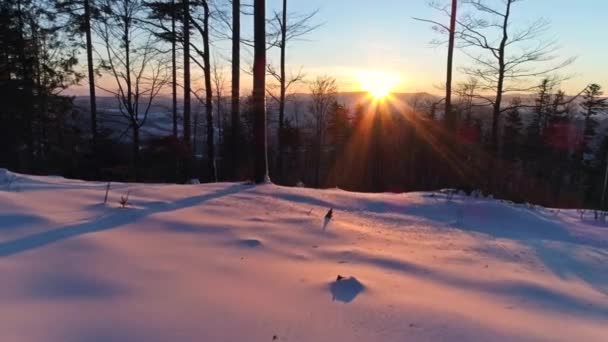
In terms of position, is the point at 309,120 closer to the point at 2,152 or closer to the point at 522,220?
the point at 2,152

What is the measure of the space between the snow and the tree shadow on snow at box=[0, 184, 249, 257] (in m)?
0.02

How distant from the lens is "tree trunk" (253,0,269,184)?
25.0ft

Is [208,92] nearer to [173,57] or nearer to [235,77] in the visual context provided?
[235,77]

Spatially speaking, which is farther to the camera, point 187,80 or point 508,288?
point 187,80

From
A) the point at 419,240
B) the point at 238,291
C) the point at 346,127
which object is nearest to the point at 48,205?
the point at 238,291

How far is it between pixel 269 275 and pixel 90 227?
5.84 feet

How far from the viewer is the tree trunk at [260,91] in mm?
7613

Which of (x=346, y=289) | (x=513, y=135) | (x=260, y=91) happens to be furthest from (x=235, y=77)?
(x=513, y=135)

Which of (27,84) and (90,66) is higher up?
(90,66)

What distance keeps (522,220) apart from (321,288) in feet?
14.7

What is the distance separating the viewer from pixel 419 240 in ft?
15.1

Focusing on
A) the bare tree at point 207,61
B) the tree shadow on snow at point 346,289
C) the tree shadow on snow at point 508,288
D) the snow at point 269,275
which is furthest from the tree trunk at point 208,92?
the tree shadow on snow at point 346,289

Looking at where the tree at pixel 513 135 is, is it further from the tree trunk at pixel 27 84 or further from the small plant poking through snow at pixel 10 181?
the small plant poking through snow at pixel 10 181

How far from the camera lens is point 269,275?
305cm
